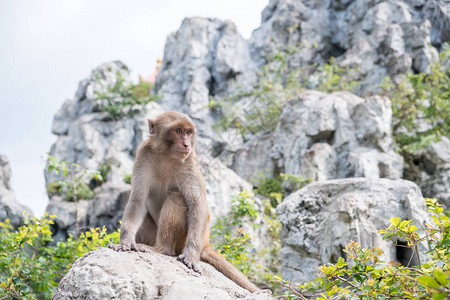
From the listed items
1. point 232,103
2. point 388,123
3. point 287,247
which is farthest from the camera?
point 232,103

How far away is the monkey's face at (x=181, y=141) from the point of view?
3805 mm

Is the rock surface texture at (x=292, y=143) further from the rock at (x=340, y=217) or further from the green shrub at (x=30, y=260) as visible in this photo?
the green shrub at (x=30, y=260)

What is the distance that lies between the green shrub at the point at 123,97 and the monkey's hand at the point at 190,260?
1715cm

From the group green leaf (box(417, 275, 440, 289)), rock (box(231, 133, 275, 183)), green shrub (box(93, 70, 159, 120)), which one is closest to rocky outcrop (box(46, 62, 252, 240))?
green shrub (box(93, 70, 159, 120))

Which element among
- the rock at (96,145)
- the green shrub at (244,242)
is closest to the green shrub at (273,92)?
the rock at (96,145)

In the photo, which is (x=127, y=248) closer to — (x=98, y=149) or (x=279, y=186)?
(x=279, y=186)

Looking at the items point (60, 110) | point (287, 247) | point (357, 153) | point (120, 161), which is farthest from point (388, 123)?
point (60, 110)

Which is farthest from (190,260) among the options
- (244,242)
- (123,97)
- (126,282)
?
(123,97)

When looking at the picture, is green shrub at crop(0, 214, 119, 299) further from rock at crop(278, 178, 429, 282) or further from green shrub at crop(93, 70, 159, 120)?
green shrub at crop(93, 70, 159, 120)

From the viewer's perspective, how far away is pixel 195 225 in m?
3.67

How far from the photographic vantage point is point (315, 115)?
1150 cm

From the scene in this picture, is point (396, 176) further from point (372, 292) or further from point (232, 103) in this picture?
point (232, 103)

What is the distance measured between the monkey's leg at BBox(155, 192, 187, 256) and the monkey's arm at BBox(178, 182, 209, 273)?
0.08 m

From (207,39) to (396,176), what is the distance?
1598 cm
